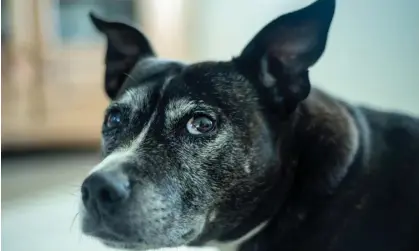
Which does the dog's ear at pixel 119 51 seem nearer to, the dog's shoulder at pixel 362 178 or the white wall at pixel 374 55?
the dog's shoulder at pixel 362 178

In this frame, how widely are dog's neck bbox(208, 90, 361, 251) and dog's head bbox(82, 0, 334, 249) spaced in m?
0.04

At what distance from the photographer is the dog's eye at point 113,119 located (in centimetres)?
148

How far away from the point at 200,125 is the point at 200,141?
0.04 m

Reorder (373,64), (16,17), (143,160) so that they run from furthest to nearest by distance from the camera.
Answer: (16,17)
(373,64)
(143,160)

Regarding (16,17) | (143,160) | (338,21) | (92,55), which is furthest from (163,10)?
(143,160)

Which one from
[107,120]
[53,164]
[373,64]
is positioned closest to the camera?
[107,120]

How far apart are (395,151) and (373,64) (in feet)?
4.63

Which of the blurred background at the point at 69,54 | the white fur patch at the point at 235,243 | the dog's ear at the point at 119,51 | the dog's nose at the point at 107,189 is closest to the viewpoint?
the dog's nose at the point at 107,189

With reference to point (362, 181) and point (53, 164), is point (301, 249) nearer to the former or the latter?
point (362, 181)

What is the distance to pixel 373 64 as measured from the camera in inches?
111

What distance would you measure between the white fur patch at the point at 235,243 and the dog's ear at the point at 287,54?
11.8 inches

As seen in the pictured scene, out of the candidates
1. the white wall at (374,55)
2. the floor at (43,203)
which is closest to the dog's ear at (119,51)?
the floor at (43,203)

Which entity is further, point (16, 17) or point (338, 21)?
point (16, 17)

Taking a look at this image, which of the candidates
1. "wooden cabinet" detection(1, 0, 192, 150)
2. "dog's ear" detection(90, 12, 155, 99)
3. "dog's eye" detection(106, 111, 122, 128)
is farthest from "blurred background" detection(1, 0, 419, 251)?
"dog's eye" detection(106, 111, 122, 128)
